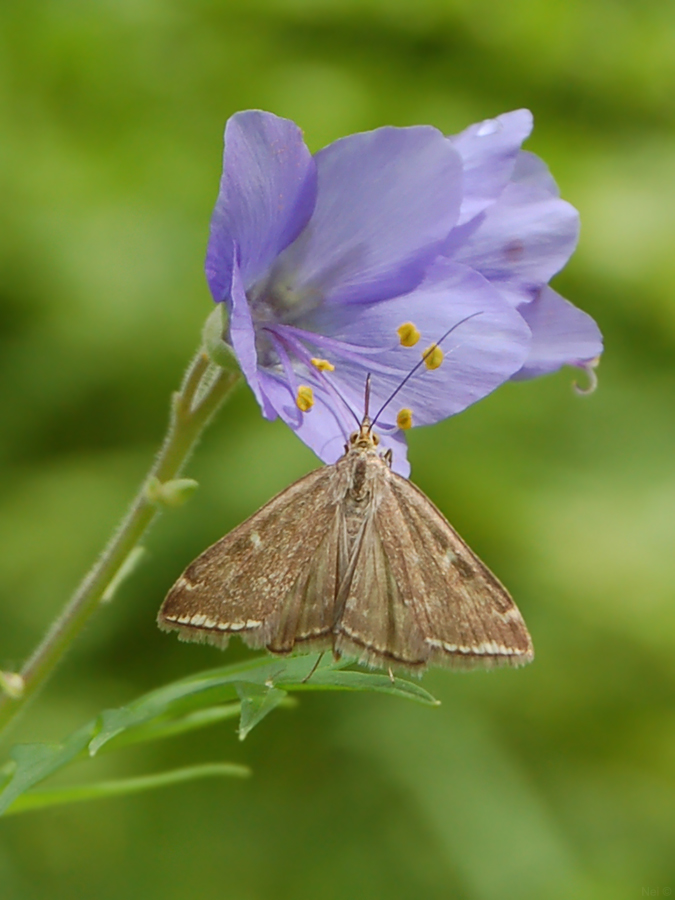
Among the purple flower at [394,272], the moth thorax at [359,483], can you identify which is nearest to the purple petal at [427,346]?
the purple flower at [394,272]

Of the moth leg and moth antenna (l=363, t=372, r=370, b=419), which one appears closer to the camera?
the moth leg

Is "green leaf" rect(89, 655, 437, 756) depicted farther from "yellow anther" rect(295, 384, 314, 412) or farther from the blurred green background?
the blurred green background

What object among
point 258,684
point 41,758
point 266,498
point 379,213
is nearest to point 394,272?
point 379,213

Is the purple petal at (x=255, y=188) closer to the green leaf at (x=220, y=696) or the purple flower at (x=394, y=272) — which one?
the purple flower at (x=394, y=272)

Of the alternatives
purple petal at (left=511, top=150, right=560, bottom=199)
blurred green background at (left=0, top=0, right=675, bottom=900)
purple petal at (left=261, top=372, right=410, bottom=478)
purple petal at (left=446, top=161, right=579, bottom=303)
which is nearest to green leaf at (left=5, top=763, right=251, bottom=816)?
purple petal at (left=261, top=372, right=410, bottom=478)

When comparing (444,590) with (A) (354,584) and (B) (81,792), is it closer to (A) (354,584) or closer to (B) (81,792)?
(A) (354,584)

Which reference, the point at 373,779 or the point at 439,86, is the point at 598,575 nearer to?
the point at 373,779
